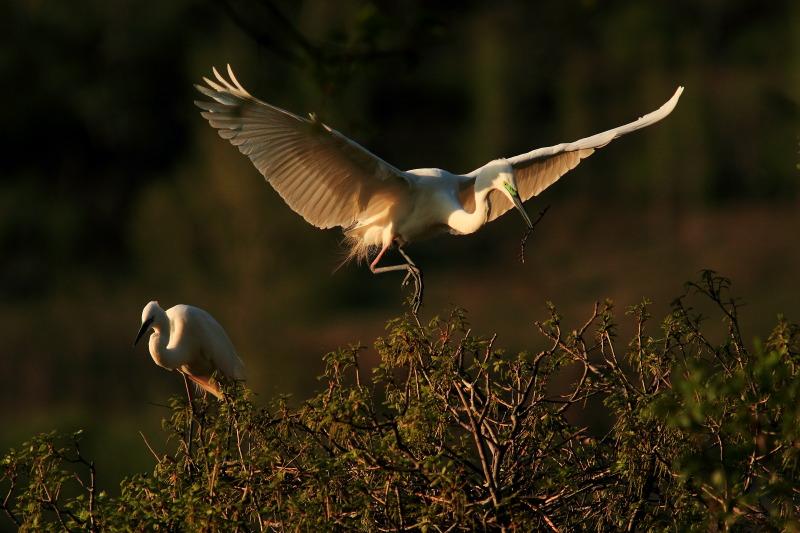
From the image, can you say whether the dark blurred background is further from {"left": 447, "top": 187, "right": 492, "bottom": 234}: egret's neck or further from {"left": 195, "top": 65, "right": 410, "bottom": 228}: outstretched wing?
{"left": 447, "top": 187, "right": 492, "bottom": 234}: egret's neck

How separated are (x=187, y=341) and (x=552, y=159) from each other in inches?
77.6

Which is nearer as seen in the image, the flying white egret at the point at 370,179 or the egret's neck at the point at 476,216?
the flying white egret at the point at 370,179

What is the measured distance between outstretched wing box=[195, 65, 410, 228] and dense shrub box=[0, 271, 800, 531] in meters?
1.52

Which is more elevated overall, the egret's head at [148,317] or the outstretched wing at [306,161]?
the outstretched wing at [306,161]

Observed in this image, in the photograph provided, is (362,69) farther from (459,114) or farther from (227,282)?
(459,114)

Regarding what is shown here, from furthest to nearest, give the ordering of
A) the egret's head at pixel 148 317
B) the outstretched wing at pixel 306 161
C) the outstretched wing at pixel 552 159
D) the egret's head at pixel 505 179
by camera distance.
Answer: the egret's head at pixel 148 317
the outstretched wing at pixel 552 159
the egret's head at pixel 505 179
the outstretched wing at pixel 306 161

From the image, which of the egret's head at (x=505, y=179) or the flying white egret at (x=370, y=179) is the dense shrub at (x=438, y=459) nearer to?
the flying white egret at (x=370, y=179)

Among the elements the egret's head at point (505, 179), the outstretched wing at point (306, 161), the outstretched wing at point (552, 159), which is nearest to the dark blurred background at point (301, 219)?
the outstretched wing at point (552, 159)

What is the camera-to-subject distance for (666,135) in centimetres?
2134

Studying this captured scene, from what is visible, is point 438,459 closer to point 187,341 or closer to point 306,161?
point 306,161

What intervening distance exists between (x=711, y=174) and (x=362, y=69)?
2062cm

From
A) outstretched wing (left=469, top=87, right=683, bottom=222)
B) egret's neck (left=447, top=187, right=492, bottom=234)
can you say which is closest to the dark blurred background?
outstretched wing (left=469, top=87, right=683, bottom=222)

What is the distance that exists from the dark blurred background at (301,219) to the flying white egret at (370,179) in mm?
6944

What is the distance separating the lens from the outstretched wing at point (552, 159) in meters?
5.25
